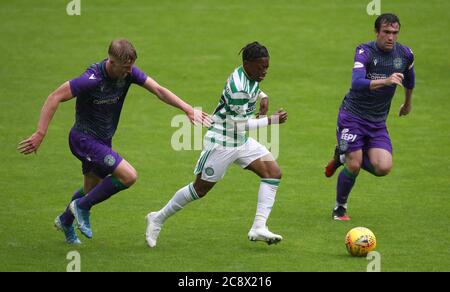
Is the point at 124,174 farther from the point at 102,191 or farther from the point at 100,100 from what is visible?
the point at 100,100

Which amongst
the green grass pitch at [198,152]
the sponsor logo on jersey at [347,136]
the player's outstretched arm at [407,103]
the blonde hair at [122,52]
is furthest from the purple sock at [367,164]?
the blonde hair at [122,52]

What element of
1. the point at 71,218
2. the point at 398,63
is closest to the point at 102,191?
the point at 71,218

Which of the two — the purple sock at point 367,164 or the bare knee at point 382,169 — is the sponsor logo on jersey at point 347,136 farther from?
the bare knee at point 382,169

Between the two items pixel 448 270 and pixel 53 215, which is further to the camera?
pixel 53 215

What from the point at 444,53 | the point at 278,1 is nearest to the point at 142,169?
the point at 444,53

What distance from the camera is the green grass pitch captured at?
1105cm

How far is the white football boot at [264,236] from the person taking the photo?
431 inches

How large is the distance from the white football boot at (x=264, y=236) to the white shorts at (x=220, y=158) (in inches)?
30.9

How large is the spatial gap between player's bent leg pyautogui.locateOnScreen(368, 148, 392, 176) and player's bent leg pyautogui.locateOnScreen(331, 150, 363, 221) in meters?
0.16

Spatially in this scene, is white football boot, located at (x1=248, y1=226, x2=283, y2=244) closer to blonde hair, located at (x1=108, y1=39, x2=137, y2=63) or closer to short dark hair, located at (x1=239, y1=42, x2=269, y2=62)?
short dark hair, located at (x1=239, y1=42, x2=269, y2=62)

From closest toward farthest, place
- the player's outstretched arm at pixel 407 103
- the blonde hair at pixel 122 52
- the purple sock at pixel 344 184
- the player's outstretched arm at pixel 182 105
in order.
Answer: the blonde hair at pixel 122 52, the player's outstretched arm at pixel 182 105, the purple sock at pixel 344 184, the player's outstretched arm at pixel 407 103

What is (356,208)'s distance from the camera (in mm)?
13258
